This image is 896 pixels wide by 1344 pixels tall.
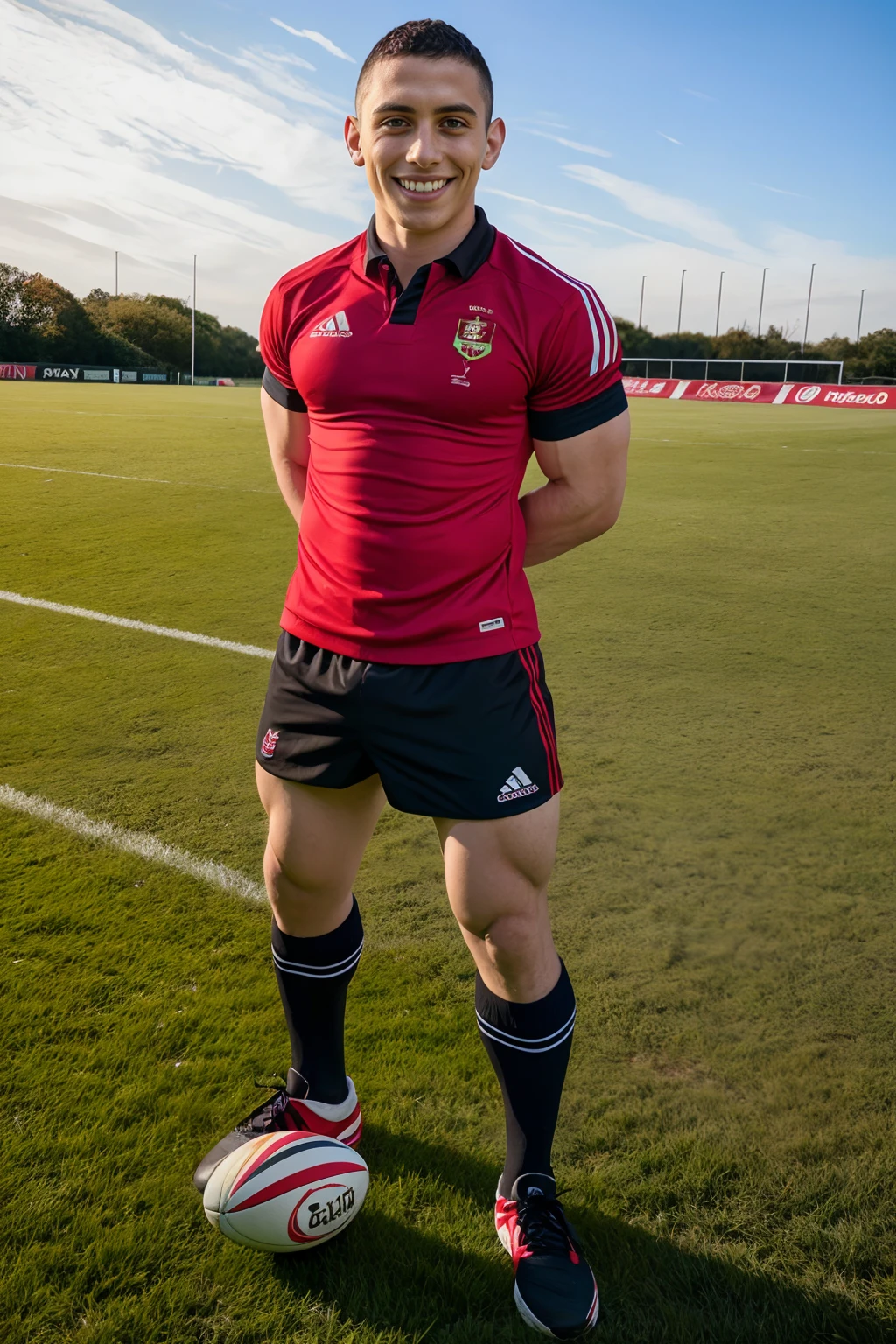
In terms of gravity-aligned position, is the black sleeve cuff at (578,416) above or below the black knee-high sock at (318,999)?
above

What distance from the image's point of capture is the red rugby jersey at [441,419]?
1.92 metres

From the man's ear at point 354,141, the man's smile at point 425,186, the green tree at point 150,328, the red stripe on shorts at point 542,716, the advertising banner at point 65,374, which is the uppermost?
the green tree at point 150,328

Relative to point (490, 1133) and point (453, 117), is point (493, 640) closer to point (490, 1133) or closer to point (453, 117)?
point (453, 117)

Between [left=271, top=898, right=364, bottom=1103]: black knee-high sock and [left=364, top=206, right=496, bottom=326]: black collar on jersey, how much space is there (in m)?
1.31

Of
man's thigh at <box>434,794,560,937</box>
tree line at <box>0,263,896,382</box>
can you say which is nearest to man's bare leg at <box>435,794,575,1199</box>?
man's thigh at <box>434,794,560,937</box>

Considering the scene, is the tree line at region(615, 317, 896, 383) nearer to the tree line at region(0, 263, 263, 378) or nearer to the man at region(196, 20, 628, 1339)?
the tree line at region(0, 263, 263, 378)

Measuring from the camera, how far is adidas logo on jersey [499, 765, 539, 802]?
195cm

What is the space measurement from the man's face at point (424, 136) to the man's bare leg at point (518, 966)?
1174 mm

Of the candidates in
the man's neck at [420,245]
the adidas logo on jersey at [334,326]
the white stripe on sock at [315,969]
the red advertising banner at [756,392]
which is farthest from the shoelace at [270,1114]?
the red advertising banner at [756,392]

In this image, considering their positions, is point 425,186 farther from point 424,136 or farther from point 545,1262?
point 545,1262

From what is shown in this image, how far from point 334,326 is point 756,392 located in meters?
47.9

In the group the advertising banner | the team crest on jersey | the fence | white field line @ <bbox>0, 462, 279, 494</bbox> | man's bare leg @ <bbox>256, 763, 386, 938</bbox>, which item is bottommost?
man's bare leg @ <bbox>256, 763, 386, 938</bbox>

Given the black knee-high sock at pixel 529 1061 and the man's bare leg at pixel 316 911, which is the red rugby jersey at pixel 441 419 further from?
the black knee-high sock at pixel 529 1061

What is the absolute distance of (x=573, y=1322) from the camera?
6.21ft
